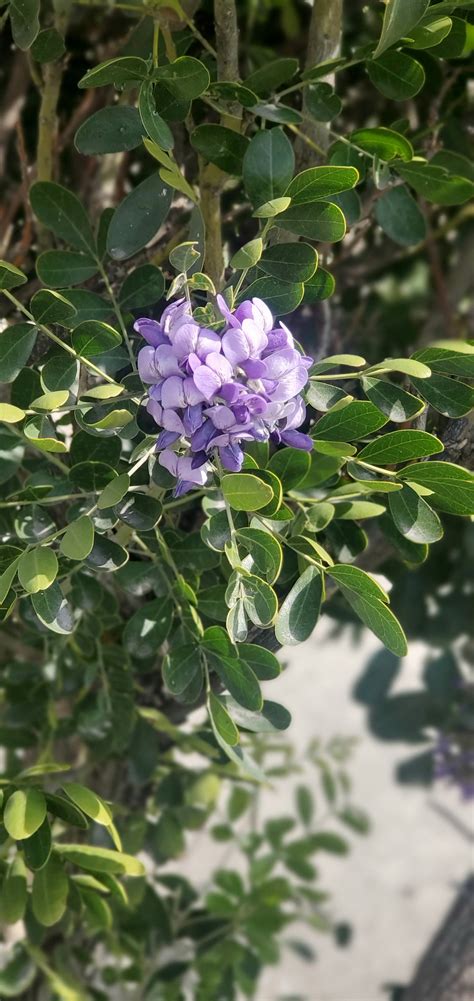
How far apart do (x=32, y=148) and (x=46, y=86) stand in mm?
227

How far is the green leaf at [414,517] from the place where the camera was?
46cm

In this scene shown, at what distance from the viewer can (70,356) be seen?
0.45 metres

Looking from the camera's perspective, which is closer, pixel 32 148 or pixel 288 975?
pixel 32 148

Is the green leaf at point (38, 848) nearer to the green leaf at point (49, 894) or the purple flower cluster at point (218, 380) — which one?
the green leaf at point (49, 894)

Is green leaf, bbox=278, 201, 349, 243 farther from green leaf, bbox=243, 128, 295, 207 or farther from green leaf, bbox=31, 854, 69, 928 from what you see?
green leaf, bbox=31, 854, 69, 928

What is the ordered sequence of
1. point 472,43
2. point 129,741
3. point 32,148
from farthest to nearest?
point 32,148 → point 129,741 → point 472,43

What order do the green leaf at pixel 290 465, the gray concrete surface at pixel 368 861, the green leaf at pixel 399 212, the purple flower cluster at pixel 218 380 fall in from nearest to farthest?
the purple flower cluster at pixel 218 380 → the green leaf at pixel 290 465 → the green leaf at pixel 399 212 → the gray concrete surface at pixel 368 861

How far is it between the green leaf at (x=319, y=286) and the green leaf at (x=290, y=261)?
2cm

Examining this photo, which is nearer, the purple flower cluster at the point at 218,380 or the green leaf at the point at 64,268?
the purple flower cluster at the point at 218,380

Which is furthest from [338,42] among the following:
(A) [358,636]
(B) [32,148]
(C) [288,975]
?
(C) [288,975]

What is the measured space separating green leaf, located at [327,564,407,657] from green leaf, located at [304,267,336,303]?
0.41ft

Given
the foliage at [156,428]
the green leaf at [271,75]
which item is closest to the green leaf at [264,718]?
the foliage at [156,428]

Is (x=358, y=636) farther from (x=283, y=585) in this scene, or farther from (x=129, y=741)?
(x=283, y=585)

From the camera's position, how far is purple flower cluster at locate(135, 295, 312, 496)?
1.20 ft
